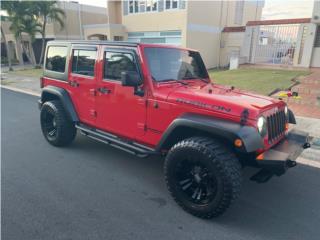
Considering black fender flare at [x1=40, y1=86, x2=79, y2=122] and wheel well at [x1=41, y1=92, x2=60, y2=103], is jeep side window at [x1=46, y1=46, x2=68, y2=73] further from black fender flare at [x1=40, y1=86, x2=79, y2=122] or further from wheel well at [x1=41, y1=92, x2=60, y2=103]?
wheel well at [x1=41, y1=92, x2=60, y2=103]

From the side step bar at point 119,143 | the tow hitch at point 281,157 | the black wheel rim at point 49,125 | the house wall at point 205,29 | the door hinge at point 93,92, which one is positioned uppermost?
the house wall at point 205,29

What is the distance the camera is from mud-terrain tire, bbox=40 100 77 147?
4723mm

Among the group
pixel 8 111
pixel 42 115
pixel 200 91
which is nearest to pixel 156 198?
pixel 200 91

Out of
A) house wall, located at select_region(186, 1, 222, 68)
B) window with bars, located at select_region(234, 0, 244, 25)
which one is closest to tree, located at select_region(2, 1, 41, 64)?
house wall, located at select_region(186, 1, 222, 68)

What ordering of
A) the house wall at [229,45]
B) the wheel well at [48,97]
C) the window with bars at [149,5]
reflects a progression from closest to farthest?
the wheel well at [48,97] < the window with bars at [149,5] < the house wall at [229,45]

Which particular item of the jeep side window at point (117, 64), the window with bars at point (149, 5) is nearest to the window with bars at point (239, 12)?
the window with bars at point (149, 5)

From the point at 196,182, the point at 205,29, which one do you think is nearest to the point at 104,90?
the point at 196,182

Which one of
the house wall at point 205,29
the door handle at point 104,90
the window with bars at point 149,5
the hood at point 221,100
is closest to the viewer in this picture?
the hood at point 221,100

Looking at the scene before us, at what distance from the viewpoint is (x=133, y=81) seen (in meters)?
3.29

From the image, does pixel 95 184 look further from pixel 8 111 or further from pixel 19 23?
pixel 19 23

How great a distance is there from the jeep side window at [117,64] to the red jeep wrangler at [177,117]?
1 centimetres

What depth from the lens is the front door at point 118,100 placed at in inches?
141

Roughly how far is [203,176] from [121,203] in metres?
1.08

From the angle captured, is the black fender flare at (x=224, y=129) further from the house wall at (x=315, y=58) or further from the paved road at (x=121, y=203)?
the house wall at (x=315, y=58)
